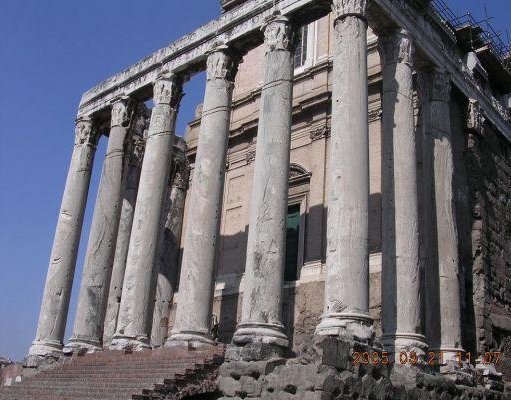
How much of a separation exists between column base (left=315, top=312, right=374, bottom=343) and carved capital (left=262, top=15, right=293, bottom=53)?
6.91 metres

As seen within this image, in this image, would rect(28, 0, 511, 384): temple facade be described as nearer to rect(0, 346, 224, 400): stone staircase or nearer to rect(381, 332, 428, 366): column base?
rect(381, 332, 428, 366): column base

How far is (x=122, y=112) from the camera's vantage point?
19625 millimetres

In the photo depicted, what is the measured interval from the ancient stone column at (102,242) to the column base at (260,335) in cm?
688

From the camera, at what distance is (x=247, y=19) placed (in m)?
16.3

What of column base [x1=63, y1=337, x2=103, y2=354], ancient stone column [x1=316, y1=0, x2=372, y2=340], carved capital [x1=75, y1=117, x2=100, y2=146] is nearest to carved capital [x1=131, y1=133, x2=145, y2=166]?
carved capital [x1=75, y1=117, x2=100, y2=146]

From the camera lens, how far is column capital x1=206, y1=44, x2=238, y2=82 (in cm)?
1658

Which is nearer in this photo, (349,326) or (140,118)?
(349,326)

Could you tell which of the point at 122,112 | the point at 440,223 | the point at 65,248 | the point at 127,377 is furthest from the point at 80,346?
the point at 440,223

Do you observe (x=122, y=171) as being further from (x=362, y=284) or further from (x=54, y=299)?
(x=362, y=284)

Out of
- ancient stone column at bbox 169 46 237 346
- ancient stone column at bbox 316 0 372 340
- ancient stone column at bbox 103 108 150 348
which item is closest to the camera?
ancient stone column at bbox 316 0 372 340

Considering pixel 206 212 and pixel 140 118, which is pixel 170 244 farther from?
pixel 206 212

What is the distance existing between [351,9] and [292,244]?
26.1 ft

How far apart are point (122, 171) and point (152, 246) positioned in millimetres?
3834
